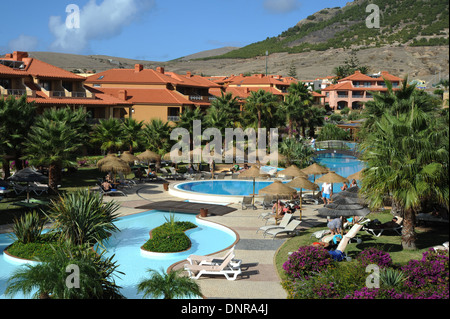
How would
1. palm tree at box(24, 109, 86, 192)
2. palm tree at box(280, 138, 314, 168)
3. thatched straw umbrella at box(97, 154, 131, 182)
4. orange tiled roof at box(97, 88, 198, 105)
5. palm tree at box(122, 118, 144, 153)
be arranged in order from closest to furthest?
palm tree at box(24, 109, 86, 192)
thatched straw umbrella at box(97, 154, 131, 182)
palm tree at box(122, 118, 144, 153)
palm tree at box(280, 138, 314, 168)
orange tiled roof at box(97, 88, 198, 105)

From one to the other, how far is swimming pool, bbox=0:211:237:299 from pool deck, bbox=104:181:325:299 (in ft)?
1.69

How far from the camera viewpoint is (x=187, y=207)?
2216 centimetres

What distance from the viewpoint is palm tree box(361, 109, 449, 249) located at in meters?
12.3

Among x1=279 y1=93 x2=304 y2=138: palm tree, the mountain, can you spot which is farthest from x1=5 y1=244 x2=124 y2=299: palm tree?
the mountain

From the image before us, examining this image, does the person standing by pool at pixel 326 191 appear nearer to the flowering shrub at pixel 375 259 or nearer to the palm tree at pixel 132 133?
the flowering shrub at pixel 375 259

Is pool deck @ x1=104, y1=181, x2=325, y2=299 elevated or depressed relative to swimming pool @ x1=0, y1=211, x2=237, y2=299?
elevated

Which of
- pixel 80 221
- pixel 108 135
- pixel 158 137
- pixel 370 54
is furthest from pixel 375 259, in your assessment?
pixel 370 54

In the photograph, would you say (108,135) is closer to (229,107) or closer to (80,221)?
(229,107)

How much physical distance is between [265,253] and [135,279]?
178 inches

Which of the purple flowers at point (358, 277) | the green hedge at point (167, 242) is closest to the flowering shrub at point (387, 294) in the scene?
the purple flowers at point (358, 277)

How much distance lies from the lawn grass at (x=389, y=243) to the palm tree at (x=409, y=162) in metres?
1.77

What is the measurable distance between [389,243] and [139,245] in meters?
9.20

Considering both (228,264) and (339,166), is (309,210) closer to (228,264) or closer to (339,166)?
(228,264)

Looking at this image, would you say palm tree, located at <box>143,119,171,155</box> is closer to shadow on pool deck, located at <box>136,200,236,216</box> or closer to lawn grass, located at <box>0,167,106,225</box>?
lawn grass, located at <box>0,167,106,225</box>
